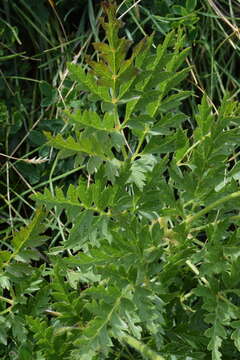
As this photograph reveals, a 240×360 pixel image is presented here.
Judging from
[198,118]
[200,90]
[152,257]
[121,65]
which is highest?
[121,65]

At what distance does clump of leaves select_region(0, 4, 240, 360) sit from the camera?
3.87ft

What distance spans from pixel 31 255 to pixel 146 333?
0.98 ft

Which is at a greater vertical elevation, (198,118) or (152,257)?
(198,118)

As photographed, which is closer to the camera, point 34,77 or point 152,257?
point 152,257

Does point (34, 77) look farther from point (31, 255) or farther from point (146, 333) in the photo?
point (146, 333)

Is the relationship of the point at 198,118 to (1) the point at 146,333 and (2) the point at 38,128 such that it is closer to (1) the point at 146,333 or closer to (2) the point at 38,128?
(1) the point at 146,333

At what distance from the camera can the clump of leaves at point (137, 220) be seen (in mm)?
1180

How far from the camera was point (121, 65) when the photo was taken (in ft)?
3.71

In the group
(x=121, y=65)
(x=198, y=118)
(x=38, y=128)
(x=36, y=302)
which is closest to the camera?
(x=121, y=65)

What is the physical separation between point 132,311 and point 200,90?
33.6 inches

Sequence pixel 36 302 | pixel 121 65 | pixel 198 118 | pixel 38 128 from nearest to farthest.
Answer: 1. pixel 121 65
2. pixel 198 118
3. pixel 36 302
4. pixel 38 128

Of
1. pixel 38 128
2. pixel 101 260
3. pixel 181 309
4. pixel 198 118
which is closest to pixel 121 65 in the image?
pixel 198 118

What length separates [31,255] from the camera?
1.34 metres

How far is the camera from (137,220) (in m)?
1.23
